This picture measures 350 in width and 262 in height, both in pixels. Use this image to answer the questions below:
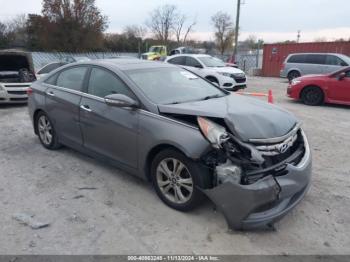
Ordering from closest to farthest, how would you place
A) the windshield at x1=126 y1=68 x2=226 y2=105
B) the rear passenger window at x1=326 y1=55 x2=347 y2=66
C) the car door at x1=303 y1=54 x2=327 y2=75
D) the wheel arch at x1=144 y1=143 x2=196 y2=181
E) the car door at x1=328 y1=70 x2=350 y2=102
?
the wheel arch at x1=144 y1=143 x2=196 y2=181 → the windshield at x1=126 y1=68 x2=226 y2=105 → the car door at x1=328 y1=70 x2=350 y2=102 → the rear passenger window at x1=326 y1=55 x2=347 y2=66 → the car door at x1=303 y1=54 x2=327 y2=75

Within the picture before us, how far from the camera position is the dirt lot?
3.18 metres

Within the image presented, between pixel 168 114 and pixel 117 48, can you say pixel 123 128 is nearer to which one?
pixel 168 114

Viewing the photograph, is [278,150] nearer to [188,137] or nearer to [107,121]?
[188,137]

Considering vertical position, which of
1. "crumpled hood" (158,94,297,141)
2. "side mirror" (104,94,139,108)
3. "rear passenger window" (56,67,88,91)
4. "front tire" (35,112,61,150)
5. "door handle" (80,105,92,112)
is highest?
"rear passenger window" (56,67,88,91)

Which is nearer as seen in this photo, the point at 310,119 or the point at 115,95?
the point at 115,95

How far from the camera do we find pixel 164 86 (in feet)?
14.6

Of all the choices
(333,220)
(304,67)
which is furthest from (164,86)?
(304,67)

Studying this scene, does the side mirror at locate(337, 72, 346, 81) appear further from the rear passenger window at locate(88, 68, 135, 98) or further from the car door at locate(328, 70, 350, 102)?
the rear passenger window at locate(88, 68, 135, 98)

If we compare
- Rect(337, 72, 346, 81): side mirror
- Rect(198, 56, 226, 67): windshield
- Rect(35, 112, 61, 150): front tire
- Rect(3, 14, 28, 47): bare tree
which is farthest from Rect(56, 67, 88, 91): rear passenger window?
Rect(3, 14, 28, 47): bare tree

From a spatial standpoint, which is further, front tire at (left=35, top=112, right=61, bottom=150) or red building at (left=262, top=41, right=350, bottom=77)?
red building at (left=262, top=41, right=350, bottom=77)

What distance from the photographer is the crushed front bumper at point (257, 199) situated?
3.13m

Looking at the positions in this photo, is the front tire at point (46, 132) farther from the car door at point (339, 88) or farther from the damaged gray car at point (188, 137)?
the car door at point (339, 88)

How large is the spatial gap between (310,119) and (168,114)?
593cm

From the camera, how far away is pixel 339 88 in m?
10.4
